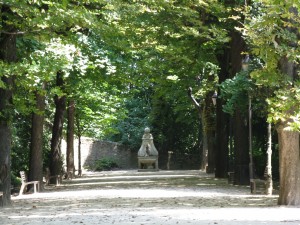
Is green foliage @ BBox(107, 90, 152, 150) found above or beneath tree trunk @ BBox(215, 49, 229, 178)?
above

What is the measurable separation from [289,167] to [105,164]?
135 feet

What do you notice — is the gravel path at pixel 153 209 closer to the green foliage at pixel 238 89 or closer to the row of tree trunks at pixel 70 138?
the green foliage at pixel 238 89

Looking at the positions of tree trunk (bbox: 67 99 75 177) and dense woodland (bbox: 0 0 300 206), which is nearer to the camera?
dense woodland (bbox: 0 0 300 206)

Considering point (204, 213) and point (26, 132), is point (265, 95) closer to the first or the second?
point (204, 213)

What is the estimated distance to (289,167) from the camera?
1462cm

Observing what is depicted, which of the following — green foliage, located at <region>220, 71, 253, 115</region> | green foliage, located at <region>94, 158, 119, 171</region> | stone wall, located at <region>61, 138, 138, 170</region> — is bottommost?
green foliage, located at <region>94, 158, 119, 171</region>

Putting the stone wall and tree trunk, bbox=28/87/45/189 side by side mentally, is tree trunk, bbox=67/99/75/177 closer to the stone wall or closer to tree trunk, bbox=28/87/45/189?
tree trunk, bbox=28/87/45/189

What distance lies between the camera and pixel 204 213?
13297 millimetres

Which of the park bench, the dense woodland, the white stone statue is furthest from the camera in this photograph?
the white stone statue

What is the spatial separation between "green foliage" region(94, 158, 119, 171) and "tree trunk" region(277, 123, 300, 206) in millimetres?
40729

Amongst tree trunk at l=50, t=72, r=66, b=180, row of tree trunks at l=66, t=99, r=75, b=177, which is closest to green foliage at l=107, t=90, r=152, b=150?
row of tree trunks at l=66, t=99, r=75, b=177

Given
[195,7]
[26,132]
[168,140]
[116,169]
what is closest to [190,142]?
[168,140]

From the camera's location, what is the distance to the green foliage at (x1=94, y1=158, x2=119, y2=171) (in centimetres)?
5447

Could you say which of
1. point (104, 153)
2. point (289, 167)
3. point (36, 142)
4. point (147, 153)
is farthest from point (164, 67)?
point (104, 153)
